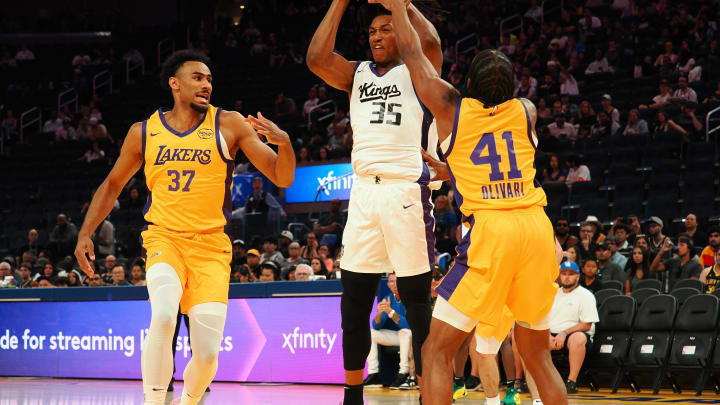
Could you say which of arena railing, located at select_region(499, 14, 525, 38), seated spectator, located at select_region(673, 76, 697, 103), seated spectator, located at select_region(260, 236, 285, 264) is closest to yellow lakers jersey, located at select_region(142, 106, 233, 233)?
seated spectator, located at select_region(260, 236, 285, 264)

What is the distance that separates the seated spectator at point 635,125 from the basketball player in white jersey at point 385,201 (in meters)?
11.6

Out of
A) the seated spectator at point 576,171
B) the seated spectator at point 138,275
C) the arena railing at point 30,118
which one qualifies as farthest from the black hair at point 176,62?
the arena railing at point 30,118

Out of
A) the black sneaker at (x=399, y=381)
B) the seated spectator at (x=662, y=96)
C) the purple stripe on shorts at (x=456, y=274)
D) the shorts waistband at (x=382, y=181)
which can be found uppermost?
the seated spectator at (x=662, y=96)

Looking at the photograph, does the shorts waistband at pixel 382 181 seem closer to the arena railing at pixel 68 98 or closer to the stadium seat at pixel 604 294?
the stadium seat at pixel 604 294

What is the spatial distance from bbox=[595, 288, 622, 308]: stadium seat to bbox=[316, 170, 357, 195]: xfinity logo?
7244 millimetres

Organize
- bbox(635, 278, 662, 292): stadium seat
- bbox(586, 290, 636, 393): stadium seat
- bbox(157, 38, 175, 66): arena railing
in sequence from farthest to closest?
1. bbox(157, 38, 175, 66): arena railing
2. bbox(635, 278, 662, 292): stadium seat
3. bbox(586, 290, 636, 393): stadium seat

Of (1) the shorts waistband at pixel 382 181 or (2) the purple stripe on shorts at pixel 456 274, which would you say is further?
(1) the shorts waistband at pixel 382 181

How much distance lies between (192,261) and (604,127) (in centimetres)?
1296

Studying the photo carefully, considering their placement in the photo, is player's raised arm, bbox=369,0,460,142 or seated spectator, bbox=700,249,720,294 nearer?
player's raised arm, bbox=369,0,460,142

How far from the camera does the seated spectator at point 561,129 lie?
57.4 feet

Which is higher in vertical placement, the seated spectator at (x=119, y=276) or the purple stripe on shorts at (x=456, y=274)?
the purple stripe on shorts at (x=456, y=274)

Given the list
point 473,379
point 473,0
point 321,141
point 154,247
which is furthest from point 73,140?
point 154,247

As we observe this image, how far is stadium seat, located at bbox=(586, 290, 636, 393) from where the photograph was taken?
11562 mm

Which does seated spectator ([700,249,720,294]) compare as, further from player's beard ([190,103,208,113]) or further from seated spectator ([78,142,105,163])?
seated spectator ([78,142,105,163])
